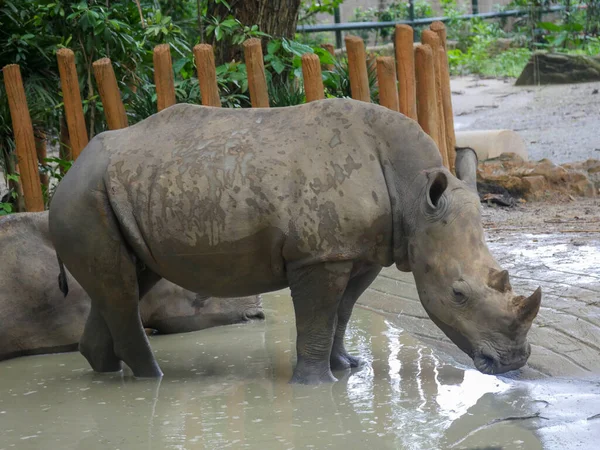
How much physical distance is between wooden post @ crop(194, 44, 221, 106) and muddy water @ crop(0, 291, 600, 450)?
220 cm

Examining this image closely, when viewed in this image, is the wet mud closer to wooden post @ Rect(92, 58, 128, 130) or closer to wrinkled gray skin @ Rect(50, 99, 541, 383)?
wrinkled gray skin @ Rect(50, 99, 541, 383)

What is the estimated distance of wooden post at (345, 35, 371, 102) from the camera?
7700 millimetres

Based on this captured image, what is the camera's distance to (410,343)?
562 centimetres

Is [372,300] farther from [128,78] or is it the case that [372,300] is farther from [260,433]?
[128,78]

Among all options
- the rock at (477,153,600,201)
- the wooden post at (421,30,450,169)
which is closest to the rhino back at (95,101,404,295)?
the wooden post at (421,30,450,169)

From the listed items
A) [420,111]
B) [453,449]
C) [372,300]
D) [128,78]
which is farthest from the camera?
[128,78]

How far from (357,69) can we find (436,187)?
3.11 meters

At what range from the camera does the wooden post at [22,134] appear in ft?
24.2

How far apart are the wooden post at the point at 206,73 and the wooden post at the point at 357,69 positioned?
3.54 feet

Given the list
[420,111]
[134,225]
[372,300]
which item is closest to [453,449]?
[134,225]

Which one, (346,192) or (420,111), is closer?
(346,192)

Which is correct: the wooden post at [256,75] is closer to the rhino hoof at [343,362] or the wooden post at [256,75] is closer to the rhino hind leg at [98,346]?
the rhino hind leg at [98,346]

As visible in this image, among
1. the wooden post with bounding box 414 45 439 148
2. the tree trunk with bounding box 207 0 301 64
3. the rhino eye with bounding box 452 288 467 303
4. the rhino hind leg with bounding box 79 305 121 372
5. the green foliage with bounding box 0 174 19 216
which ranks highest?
the tree trunk with bounding box 207 0 301 64

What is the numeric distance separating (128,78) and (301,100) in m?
1.60
